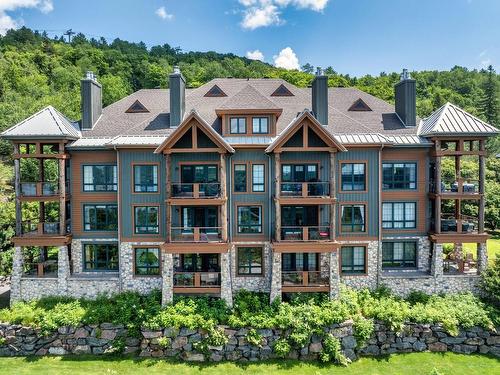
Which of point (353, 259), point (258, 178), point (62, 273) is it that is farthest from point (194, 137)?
point (353, 259)

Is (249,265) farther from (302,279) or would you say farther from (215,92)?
(215,92)

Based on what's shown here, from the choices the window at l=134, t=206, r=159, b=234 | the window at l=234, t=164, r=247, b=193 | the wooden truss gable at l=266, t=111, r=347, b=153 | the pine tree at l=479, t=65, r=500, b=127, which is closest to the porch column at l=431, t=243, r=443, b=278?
the wooden truss gable at l=266, t=111, r=347, b=153

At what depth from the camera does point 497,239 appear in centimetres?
3316

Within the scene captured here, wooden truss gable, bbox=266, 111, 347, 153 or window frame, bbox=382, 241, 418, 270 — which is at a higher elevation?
wooden truss gable, bbox=266, 111, 347, 153

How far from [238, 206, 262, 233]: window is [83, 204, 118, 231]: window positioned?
7617 millimetres

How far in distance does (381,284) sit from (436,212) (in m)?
5.24

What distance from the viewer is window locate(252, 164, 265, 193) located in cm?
2044

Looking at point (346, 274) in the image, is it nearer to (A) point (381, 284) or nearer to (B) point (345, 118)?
(A) point (381, 284)

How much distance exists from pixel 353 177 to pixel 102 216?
1521cm

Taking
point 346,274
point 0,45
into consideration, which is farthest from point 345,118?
point 0,45

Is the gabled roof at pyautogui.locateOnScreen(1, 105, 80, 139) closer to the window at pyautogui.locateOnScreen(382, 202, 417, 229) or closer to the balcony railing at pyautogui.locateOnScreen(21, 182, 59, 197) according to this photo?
the balcony railing at pyautogui.locateOnScreen(21, 182, 59, 197)

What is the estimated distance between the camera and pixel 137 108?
23.7 metres

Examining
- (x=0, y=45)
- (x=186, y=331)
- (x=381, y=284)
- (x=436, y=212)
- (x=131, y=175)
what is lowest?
(x=186, y=331)

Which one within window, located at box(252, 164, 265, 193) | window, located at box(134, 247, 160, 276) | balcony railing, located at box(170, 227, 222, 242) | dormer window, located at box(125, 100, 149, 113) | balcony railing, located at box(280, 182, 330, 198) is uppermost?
dormer window, located at box(125, 100, 149, 113)
